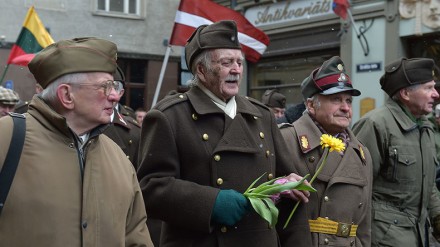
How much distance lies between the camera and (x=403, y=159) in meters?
5.23

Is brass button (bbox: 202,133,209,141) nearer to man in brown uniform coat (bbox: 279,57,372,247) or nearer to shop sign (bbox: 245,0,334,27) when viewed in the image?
man in brown uniform coat (bbox: 279,57,372,247)

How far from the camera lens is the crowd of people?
9.48ft

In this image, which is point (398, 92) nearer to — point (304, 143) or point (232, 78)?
point (304, 143)

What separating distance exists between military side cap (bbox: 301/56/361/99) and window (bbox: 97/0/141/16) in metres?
18.4

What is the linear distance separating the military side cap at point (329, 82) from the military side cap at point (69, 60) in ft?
6.12

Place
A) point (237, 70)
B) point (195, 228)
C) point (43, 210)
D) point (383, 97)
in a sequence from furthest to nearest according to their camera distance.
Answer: point (383, 97) → point (237, 70) → point (195, 228) → point (43, 210)

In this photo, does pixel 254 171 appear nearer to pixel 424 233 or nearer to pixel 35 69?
pixel 35 69

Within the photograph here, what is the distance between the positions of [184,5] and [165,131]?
21.6 ft

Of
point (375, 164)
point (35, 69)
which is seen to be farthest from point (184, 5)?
point (35, 69)

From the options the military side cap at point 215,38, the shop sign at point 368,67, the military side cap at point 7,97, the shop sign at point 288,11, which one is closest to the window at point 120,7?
the shop sign at point 288,11

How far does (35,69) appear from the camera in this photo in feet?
10.3

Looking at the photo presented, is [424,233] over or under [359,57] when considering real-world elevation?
under

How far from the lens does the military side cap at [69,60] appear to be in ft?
10.0

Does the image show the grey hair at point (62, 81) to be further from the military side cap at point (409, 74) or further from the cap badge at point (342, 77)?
the military side cap at point (409, 74)
